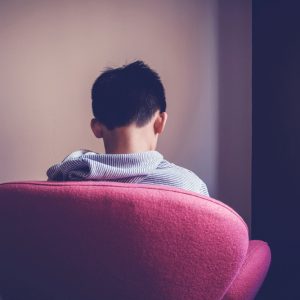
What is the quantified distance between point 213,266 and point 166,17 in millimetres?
1401

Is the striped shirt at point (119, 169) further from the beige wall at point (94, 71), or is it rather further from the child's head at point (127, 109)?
the beige wall at point (94, 71)

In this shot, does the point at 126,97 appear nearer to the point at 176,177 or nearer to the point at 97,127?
the point at 97,127

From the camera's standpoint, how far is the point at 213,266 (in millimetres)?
571

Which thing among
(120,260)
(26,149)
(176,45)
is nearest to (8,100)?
(26,149)

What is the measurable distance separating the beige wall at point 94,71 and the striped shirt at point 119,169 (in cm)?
89

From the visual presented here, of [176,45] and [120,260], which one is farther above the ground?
[176,45]

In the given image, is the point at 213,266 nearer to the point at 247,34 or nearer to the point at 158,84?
the point at 158,84

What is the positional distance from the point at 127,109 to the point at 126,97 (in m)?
0.03

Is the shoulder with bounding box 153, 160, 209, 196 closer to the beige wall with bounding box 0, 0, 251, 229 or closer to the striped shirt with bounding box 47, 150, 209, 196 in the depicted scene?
the striped shirt with bounding box 47, 150, 209, 196

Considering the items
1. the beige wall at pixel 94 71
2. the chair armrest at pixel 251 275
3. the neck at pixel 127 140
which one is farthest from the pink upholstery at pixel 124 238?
the beige wall at pixel 94 71

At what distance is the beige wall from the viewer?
162 cm

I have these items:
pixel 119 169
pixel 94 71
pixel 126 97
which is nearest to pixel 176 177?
pixel 119 169

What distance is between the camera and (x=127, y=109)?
913 mm

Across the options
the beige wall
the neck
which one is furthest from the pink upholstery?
the beige wall
